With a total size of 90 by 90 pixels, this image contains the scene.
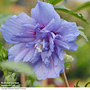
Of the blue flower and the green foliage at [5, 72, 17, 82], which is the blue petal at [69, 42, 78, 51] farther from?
the green foliage at [5, 72, 17, 82]

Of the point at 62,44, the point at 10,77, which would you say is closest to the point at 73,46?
the point at 62,44

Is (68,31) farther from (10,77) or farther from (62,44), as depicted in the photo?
(10,77)

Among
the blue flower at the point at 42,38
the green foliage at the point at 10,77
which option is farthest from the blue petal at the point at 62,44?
the green foliage at the point at 10,77

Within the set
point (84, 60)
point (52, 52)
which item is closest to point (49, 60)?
point (52, 52)

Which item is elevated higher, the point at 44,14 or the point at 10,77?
the point at 44,14

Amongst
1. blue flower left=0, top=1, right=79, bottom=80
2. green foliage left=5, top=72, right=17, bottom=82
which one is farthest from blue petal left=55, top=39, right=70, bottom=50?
green foliage left=5, top=72, right=17, bottom=82

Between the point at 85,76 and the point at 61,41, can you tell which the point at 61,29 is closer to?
the point at 61,41

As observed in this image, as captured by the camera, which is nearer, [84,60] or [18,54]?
[18,54]
